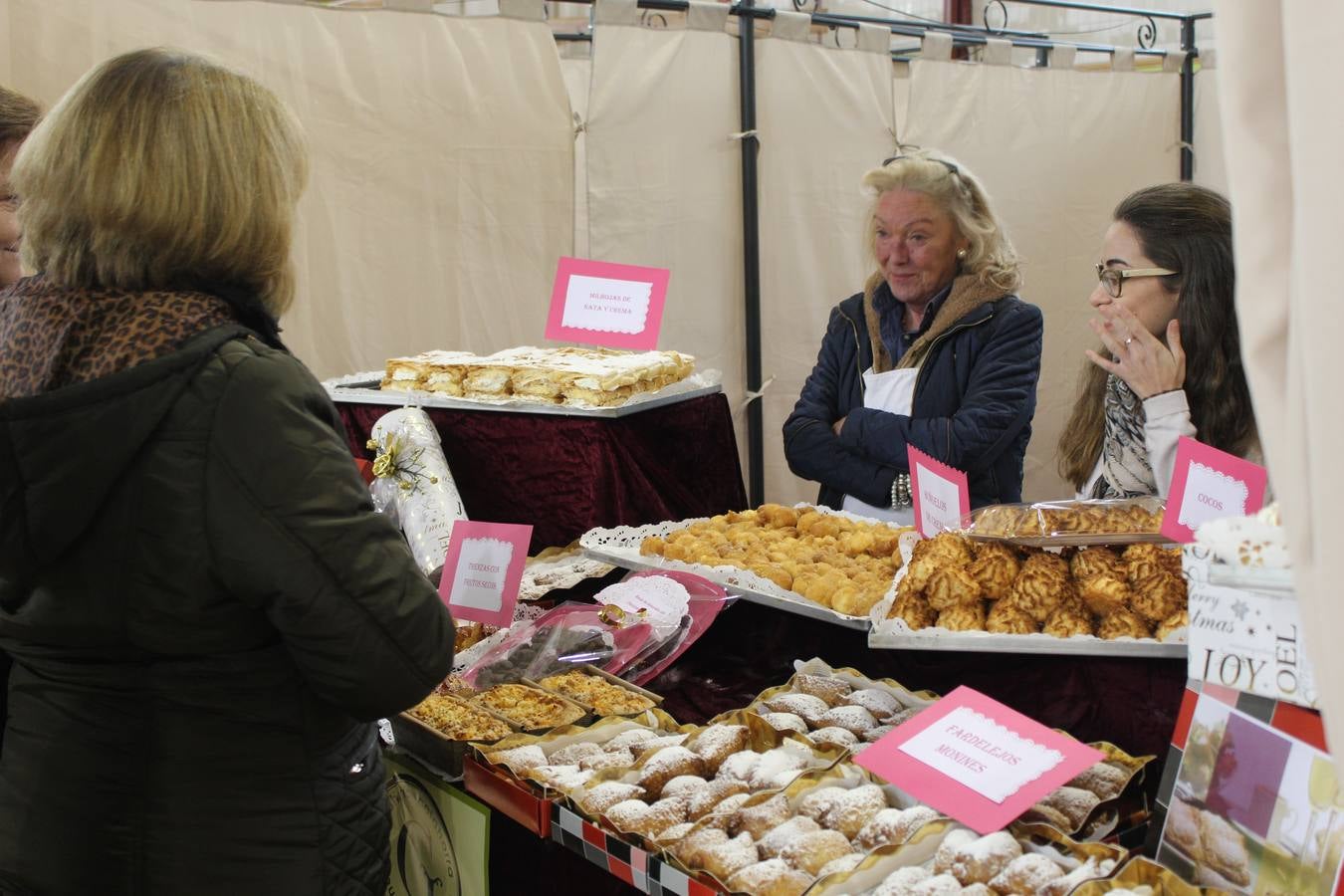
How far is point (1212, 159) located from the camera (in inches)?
239

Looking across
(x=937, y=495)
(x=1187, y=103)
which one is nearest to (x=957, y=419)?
(x=937, y=495)

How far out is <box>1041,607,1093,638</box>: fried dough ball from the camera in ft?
5.68

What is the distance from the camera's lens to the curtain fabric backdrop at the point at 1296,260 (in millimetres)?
614

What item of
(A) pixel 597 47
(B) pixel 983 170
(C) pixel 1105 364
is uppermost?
(A) pixel 597 47

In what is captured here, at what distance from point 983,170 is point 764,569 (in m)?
Result: 3.88

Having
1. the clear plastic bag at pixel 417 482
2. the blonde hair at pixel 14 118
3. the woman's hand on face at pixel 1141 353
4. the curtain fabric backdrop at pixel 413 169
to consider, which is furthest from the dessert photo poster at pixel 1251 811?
the curtain fabric backdrop at pixel 413 169

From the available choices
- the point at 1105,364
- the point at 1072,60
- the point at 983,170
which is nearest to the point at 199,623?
the point at 1105,364

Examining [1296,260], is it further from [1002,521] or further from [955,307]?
[955,307]

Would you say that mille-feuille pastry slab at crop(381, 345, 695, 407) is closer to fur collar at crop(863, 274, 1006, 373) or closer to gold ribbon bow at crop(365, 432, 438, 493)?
gold ribbon bow at crop(365, 432, 438, 493)

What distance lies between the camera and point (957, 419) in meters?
3.07

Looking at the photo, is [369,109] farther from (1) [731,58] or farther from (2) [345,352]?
(1) [731,58]

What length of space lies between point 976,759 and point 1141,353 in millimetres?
1165

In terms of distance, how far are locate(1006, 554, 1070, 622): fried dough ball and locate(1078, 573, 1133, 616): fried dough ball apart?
44 millimetres

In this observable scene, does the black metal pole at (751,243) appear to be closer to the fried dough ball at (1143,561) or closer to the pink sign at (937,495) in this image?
the pink sign at (937,495)
